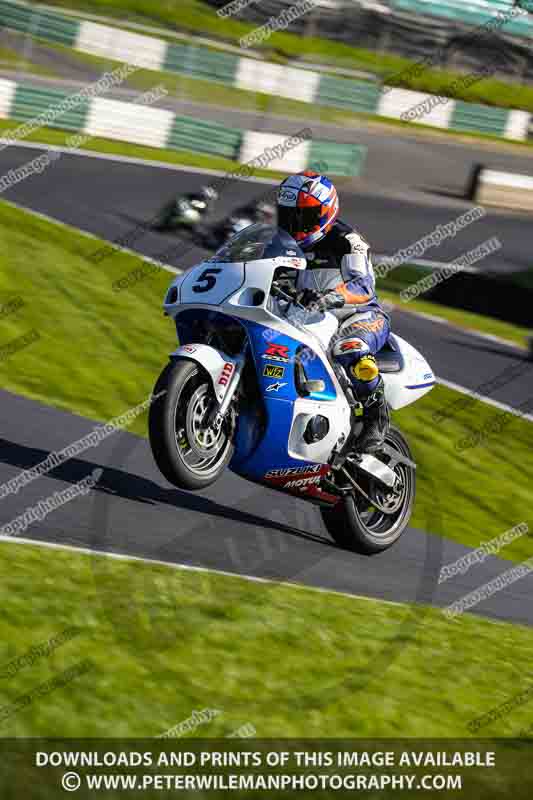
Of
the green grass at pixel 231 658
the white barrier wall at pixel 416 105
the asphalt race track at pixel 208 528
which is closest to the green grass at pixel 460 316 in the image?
the asphalt race track at pixel 208 528

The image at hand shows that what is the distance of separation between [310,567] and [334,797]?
337cm

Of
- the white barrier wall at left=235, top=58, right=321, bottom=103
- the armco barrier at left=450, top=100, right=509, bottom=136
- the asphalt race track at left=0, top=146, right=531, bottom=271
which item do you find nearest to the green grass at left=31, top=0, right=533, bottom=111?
the armco barrier at left=450, top=100, right=509, bottom=136

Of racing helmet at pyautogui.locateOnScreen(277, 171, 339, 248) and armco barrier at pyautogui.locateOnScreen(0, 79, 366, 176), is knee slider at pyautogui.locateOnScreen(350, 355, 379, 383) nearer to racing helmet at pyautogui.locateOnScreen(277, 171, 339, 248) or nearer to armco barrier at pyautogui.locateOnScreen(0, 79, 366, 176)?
racing helmet at pyautogui.locateOnScreen(277, 171, 339, 248)

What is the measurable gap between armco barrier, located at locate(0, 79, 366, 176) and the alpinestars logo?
21733mm

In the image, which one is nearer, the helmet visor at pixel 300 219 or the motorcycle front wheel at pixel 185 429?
the motorcycle front wheel at pixel 185 429

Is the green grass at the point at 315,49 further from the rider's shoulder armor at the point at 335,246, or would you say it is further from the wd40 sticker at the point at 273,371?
the wd40 sticker at the point at 273,371

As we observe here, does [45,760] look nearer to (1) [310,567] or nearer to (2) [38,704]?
(2) [38,704]

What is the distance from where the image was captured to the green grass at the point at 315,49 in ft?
139

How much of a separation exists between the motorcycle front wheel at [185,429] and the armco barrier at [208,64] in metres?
29.4

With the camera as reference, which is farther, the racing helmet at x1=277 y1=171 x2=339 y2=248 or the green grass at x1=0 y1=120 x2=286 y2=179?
the green grass at x1=0 y1=120 x2=286 y2=179

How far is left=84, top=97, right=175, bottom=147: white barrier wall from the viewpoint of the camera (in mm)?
29000

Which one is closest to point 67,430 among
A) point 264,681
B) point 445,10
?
point 264,681

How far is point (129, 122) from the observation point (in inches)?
1161

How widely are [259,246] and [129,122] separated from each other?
2242 cm
